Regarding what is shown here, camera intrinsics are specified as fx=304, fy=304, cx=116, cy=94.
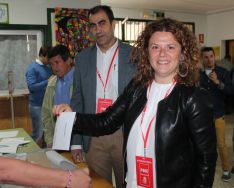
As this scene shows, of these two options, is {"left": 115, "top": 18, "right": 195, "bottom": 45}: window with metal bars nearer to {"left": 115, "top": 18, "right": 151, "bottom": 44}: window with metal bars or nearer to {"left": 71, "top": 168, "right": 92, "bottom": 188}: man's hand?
{"left": 115, "top": 18, "right": 151, "bottom": 44}: window with metal bars

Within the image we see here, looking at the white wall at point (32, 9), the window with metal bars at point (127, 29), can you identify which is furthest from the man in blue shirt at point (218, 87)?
the window with metal bars at point (127, 29)

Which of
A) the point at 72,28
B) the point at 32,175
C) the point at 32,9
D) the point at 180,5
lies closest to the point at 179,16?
the point at 180,5

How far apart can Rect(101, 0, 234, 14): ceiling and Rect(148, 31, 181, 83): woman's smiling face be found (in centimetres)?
561

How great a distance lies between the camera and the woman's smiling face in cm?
140

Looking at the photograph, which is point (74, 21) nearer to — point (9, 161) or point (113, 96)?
point (113, 96)

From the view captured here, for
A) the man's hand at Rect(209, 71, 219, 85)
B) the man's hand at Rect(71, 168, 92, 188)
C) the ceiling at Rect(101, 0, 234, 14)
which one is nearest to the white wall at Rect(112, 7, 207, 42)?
the ceiling at Rect(101, 0, 234, 14)

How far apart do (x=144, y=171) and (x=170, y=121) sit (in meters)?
0.26

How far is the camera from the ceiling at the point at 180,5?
6.99 meters

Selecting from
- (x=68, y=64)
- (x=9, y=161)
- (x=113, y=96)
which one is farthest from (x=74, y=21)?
(x=9, y=161)

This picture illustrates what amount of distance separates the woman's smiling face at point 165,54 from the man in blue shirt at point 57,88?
1209 mm

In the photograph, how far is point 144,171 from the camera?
1381 mm

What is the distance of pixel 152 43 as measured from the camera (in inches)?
56.8

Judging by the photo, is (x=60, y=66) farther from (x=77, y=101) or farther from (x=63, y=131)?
(x=63, y=131)

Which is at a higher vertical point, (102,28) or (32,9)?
(32,9)
